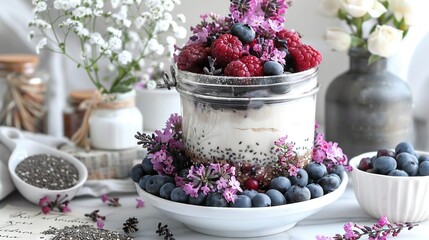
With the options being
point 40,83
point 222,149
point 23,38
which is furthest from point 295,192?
point 23,38

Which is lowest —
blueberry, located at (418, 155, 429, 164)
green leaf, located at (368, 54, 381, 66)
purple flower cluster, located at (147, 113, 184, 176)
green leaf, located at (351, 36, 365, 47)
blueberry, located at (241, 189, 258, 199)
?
blueberry, located at (241, 189, 258, 199)

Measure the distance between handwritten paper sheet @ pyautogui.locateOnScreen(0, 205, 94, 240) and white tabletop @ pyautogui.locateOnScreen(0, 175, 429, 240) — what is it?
0.03 m

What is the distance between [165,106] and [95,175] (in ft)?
0.69

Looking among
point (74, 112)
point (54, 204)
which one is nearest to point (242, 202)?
point (54, 204)

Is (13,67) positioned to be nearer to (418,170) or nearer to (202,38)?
(202,38)

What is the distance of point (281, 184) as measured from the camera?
99cm

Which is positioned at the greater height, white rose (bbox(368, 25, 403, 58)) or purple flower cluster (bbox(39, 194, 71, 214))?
white rose (bbox(368, 25, 403, 58))

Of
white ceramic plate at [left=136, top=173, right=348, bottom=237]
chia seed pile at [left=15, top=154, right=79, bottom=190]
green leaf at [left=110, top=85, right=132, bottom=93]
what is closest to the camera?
white ceramic plate at [left=136, top=173, right=348, bottom=237]

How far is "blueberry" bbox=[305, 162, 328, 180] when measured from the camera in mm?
1028

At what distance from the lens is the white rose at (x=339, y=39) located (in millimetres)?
1266

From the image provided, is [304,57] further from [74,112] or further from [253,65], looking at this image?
[74,112]

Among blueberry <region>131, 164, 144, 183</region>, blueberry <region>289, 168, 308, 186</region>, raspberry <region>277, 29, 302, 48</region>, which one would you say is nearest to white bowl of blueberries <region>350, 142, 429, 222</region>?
blueberry <region>289, 168, 308, 186</region>

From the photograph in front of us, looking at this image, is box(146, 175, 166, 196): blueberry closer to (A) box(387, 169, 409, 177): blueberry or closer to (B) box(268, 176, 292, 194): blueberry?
(B) box(268, 176, 292, 194): blueberry

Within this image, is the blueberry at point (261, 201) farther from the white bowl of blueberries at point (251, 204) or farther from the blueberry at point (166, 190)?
the blueberry at point (166, 190)
